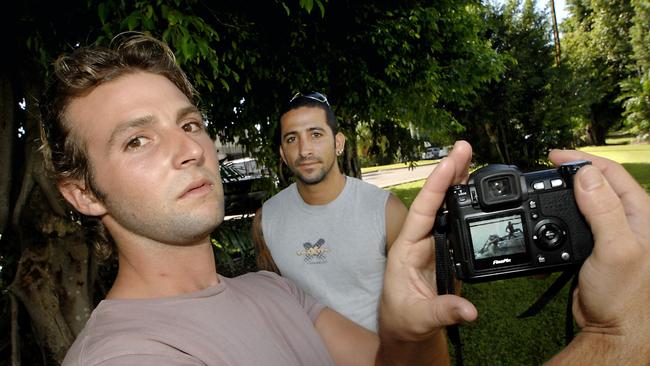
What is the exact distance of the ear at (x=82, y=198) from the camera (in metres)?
1.68

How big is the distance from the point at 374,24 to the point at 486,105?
39.0 feet

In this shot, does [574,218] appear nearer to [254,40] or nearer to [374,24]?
[254,40]

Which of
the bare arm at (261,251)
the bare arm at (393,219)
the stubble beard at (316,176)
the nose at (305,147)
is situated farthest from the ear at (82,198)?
the bare arm at (393,219)

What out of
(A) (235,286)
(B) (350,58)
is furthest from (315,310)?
(B) (350,58)

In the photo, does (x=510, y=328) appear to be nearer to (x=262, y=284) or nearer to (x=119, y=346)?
(x=262, y=284)

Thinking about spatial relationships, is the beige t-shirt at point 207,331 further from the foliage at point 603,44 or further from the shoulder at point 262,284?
the foliage at point 603,44

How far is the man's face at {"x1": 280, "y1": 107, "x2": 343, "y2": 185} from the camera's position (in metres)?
2.95

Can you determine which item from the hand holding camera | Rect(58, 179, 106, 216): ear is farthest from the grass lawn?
Rect(58, 179, 106, 216): ear

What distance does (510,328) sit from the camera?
5047 mm

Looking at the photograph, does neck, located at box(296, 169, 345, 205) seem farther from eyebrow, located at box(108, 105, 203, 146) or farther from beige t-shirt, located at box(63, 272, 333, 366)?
eyebrow, located at box(108, 105, 203, 146)

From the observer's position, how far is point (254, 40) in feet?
14.8

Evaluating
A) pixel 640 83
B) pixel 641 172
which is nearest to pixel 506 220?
pixel 641 172

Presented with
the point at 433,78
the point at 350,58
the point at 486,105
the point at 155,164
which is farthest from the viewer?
the point at 486,105

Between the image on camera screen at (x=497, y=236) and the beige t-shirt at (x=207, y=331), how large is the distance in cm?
74
